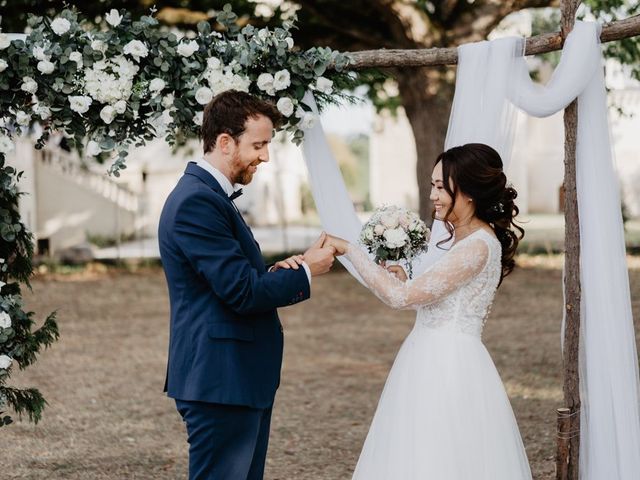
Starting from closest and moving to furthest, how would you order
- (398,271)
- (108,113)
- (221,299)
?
(221,299) < (398,271) < (108,113)

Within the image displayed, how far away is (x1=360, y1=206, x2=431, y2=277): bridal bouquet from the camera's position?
152 inches

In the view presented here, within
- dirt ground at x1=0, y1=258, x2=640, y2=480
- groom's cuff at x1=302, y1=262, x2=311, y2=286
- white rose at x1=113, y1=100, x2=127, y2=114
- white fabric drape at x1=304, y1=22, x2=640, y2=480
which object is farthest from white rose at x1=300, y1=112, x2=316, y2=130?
dirt ground at x1=0, y1=258, x2=640, y2=480

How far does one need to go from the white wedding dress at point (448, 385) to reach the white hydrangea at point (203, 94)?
1114 millimetres

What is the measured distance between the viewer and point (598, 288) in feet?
14.4

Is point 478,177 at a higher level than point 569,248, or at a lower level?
higher

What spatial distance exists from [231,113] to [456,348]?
1416 millimetres

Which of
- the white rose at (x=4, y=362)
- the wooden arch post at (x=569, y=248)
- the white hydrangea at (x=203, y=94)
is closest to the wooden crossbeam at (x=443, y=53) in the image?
the wooden arch post at (x=569, y=248)

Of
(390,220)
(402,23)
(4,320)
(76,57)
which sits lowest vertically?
(4,320)

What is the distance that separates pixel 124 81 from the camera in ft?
13.9

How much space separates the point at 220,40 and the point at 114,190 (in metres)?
17.7

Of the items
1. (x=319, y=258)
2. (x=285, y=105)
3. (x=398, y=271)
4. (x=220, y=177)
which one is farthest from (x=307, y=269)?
(x=285, y=105)

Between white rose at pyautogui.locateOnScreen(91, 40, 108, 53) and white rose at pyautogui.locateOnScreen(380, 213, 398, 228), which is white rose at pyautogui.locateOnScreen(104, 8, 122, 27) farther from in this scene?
white rose at pyautogui.locateOnScreen(380, 213, 398, 228)

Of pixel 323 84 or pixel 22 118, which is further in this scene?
pixel 323 84

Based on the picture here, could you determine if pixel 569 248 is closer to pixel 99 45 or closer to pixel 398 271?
pixel 398 271
